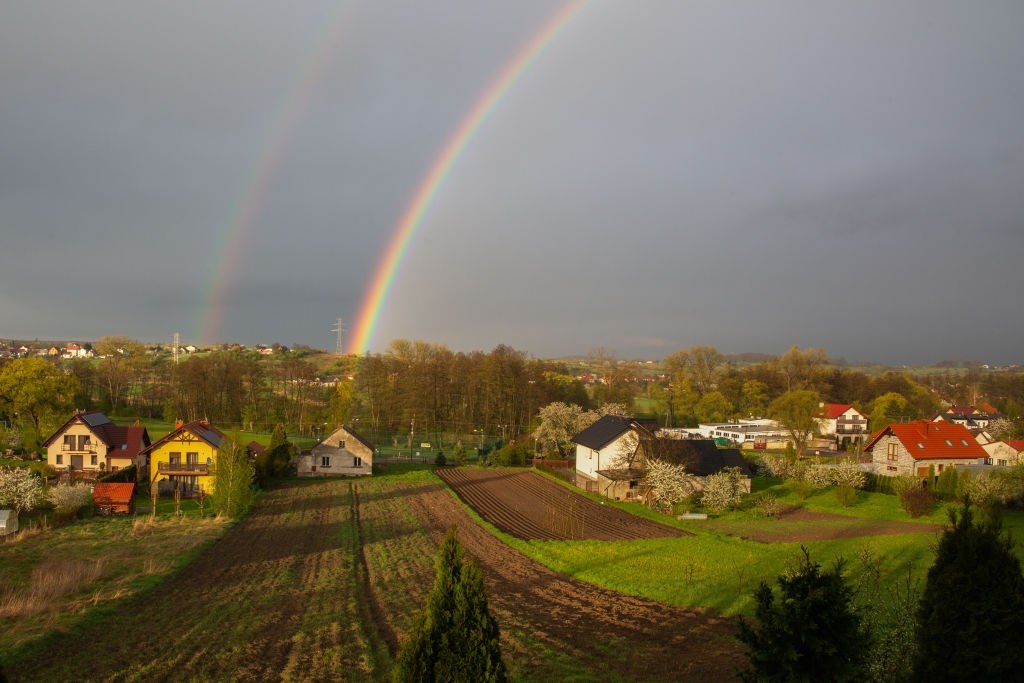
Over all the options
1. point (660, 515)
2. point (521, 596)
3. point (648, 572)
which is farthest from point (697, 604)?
point (660, 515)

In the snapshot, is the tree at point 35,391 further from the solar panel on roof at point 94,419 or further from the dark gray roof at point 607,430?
the dark gray roof at point 607,430

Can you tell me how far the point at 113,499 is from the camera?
31.5 metres

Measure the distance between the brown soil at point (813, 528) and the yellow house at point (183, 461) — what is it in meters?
29.7

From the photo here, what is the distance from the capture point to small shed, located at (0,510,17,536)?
2570 centimetres

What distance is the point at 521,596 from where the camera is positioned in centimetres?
1827

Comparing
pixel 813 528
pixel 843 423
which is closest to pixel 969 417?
pixel 843 423

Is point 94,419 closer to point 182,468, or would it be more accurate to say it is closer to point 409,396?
point 182,468

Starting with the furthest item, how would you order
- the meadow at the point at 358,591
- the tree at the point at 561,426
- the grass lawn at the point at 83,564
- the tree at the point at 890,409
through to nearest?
the tree at the point at 890,409 < the tree at the point at 561,426 < the grass lawn at the point at 83,564 < the meadow at the point at 358,591

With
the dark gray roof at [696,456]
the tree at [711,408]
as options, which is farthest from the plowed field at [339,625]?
the tree at [711,408]

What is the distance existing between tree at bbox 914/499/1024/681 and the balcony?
128ft

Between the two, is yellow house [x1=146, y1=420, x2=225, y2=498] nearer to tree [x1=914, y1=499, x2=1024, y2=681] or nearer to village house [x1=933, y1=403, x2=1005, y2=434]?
tree [x1=914, y1=499, x2=1024, y2=681]

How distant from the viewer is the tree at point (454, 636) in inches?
275

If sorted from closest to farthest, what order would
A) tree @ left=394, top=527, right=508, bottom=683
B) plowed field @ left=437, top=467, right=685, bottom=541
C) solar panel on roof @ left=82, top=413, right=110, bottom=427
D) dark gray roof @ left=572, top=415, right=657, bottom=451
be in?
tree @ left=394, top=527, right=508, bottom=683 < plowed field @ left=437, top=467, right=685, bottom=541 < dark gray roof @ left=572, top=415, right=657, bottom=451 < solar panel on roof @ left=82, top=413, right=110, bottom=427

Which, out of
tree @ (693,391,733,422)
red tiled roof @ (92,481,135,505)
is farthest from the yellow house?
tree @ (693,391,733,422)
